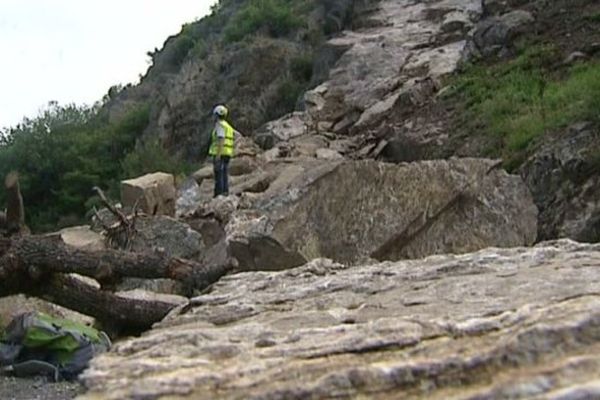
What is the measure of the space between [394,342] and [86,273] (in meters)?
6.99

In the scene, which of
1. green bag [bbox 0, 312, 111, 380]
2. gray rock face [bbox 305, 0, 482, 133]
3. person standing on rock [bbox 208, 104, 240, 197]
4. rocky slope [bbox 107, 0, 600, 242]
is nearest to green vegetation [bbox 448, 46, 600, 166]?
rocky slope [bbox 107, 0, 600, 242]

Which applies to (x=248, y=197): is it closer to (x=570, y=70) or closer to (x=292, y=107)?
(x=570, y=70)

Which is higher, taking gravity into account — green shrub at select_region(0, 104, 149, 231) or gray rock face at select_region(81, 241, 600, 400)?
gray rock face at select_region(81, 241, 600, 400)

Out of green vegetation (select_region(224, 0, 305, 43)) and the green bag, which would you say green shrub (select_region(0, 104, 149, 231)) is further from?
the green bag

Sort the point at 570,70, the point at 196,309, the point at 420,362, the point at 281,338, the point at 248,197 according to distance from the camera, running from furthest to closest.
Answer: the point at 570,70
the point at 248,197
the point at 196,309
the point at 281,338
the point at 420,362

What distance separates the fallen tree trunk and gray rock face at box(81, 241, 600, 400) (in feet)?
18.0

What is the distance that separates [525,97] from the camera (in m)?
17.2

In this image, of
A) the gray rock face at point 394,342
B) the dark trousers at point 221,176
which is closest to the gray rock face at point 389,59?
the dark trousers at point 221,176

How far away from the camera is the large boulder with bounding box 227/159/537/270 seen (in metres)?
8.55

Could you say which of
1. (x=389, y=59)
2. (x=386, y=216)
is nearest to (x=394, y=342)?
(x=386, y=216)

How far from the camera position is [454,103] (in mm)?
18797

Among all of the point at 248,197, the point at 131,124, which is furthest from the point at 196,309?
the point at 131,124

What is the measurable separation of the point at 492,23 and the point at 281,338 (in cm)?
2015

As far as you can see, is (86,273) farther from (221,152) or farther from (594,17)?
(594,17)
